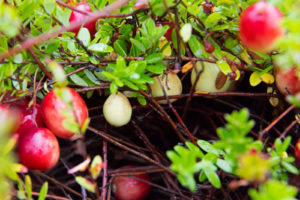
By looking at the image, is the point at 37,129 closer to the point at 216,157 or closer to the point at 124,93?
the point at 124,93

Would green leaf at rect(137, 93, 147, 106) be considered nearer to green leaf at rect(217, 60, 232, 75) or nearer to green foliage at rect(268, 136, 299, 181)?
green leaf at rect(217, 60, 232, 75)

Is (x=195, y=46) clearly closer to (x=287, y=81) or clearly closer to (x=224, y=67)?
(x=224, y=67)

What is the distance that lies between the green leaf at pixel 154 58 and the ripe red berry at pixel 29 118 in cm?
24

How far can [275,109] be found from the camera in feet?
2.37

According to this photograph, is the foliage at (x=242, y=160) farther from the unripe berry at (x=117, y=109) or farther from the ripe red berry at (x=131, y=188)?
the ripe red berry at (x=131, y=188)

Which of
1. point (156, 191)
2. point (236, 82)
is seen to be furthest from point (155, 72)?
point (156, 191)

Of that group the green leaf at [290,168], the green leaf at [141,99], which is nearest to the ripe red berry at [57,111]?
the green leaf at [141,99]

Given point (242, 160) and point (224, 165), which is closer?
point (242, 160)

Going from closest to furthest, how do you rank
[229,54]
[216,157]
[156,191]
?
[216,157]
[229,54]
[156,191]

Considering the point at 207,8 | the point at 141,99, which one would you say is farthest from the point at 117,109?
the point at 207,8

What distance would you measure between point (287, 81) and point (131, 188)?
46 centimetres

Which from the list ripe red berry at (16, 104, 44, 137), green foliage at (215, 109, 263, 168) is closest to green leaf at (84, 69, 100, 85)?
ripe red berry at (16, 104, 44, 137)

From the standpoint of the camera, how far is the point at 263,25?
15.6 inches

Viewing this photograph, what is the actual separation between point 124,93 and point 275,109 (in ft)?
1.17
